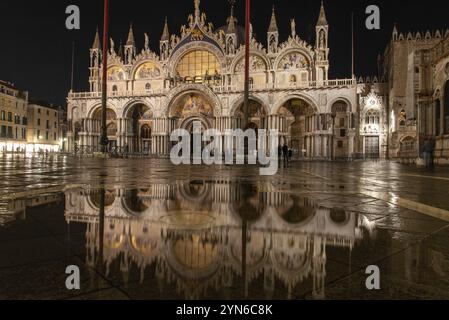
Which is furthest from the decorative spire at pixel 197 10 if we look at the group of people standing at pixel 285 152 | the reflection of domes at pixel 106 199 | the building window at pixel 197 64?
the reflection of domes at pixel 106 199

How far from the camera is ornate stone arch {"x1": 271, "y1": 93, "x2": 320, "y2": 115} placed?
106 ft

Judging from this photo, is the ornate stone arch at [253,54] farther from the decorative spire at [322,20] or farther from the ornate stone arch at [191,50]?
the decorative spire at [322,20]

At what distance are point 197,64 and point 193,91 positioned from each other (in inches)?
211

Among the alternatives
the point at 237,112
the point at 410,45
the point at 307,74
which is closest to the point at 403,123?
the point at 410,45

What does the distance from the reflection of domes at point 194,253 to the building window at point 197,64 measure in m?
37.2

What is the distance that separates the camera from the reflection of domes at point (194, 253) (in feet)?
6.00

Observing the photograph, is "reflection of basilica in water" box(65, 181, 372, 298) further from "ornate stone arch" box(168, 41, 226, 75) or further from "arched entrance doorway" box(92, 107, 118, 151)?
"arched entrance doorway" box(92, 107, 118, 151)

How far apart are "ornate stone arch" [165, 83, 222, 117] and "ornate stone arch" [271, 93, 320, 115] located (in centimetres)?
640

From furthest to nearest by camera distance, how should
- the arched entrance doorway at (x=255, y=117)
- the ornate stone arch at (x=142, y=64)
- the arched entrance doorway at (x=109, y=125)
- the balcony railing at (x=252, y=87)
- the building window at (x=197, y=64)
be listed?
the arched entrance doorway at (x=109, y=125) → the ornate stone arch at (x=142, y=64) → the building window at (x=197, y=64) → the arched entrance doorway at (x=255, y=117) → the balcony railing at (x=252, y=87)

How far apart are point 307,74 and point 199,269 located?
3571 centimetres

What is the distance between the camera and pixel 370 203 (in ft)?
13.8

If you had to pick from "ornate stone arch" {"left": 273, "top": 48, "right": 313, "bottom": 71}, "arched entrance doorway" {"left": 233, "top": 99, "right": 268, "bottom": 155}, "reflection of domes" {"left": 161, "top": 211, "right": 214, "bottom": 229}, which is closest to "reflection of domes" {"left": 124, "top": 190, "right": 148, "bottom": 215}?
"reflection of domes" {"left": 161, "top": 211, "right": 214, "bottom": 229}

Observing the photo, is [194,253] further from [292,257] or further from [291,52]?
[291,52]
